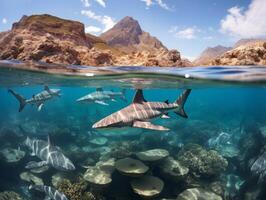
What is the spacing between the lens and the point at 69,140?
2116cm

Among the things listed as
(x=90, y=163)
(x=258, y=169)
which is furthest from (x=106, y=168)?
(x=258, y=169)

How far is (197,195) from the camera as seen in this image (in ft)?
37.9

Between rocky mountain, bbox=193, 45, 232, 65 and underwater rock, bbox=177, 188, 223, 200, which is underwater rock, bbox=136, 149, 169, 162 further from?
rocky mountain, bbox=193, 45, 232, 65

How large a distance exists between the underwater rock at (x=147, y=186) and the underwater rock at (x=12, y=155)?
26.6 feet

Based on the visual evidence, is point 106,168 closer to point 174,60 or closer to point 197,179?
point 197,179

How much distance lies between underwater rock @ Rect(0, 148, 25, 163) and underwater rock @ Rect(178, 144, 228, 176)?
943 centimetres

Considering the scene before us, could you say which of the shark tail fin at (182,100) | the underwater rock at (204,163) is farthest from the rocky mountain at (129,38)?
the shark tail fin at (182,100)

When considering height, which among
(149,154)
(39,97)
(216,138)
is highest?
(39,97)

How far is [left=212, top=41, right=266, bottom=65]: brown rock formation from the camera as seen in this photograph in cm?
1328

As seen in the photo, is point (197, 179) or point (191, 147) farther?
point (191, 147)

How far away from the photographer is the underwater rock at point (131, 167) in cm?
1142

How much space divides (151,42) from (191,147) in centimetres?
944

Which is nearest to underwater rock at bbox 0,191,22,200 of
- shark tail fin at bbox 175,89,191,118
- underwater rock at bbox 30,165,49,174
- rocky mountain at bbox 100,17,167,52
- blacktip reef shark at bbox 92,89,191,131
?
underwater rock at bbox 30,165,49,174

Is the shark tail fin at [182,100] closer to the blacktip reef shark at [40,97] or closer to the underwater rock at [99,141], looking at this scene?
the underwater rock at [99,141]
